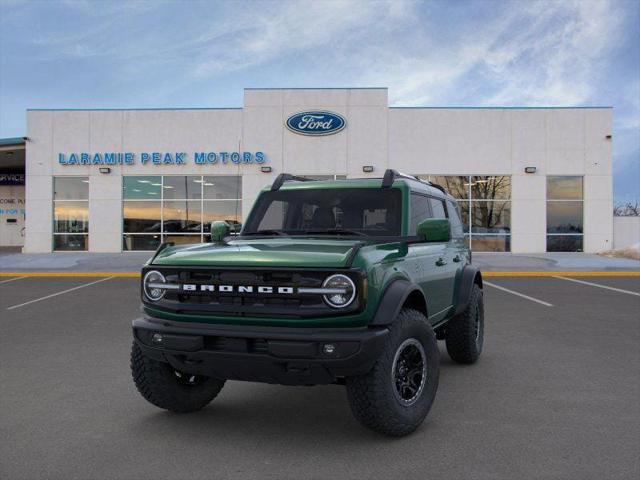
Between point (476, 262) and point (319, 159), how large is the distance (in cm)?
717

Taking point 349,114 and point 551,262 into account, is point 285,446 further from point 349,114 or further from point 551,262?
point 349,114

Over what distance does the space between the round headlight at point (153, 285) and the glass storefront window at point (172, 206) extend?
1830 cm

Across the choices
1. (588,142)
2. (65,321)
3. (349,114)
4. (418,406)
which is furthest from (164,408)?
(588,142)

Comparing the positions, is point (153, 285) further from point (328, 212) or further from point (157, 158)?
point (157, 158)

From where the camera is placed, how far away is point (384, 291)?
356cm

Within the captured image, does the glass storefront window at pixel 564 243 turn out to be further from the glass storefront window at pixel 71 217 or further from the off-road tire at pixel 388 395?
the off-road tire at pixel 388 395

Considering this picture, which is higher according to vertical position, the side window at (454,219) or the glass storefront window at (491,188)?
the glass storefront window at (491,188)

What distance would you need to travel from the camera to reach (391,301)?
3525mm

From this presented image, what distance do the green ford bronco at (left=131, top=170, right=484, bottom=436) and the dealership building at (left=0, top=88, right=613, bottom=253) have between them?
17.8m

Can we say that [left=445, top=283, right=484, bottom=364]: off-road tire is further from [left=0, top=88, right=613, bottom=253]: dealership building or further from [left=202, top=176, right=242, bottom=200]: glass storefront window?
[left=202, top=176, right=242, bottom=200]: glass storefront window

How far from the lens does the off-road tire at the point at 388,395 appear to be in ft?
11.2

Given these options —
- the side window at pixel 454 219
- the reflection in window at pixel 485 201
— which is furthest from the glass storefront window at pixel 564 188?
the side window at pixel 454 219

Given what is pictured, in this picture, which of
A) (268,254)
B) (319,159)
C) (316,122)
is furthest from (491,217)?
(268,254)

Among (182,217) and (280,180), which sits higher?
(182,217)
